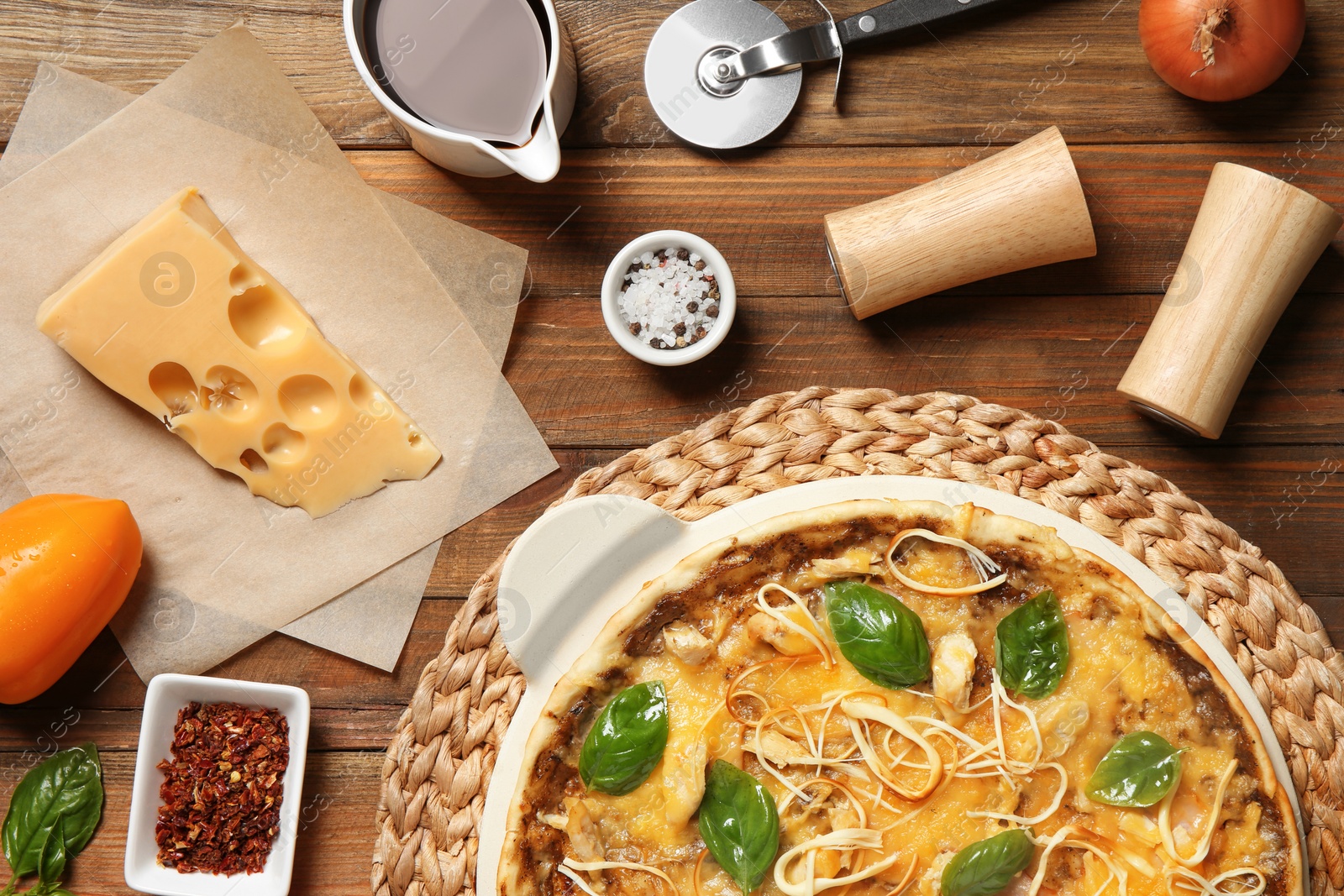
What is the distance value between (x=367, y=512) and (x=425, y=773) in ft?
1.41

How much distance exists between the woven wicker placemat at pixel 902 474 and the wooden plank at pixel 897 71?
0.49 metres

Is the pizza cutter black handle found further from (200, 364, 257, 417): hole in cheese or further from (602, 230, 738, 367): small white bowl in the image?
(200, 364, 257, 417): hole in cheese

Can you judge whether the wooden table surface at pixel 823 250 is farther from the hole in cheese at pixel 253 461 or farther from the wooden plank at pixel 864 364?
the hole in cheese at pixel 253 461

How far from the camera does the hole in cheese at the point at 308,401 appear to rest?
4.76 feet

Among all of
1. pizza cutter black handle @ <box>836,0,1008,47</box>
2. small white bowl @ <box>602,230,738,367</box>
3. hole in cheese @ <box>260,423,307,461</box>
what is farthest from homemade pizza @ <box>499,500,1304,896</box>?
→ pizza cutter black handle @ <box>836,0,1008,47</box>

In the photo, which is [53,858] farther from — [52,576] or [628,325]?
[628,325]

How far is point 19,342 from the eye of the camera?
4.67 ft

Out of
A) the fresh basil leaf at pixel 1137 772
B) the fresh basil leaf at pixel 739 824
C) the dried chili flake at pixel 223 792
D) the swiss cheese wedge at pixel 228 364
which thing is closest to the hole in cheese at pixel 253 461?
the swiss cheese wedge at pixel 228 364

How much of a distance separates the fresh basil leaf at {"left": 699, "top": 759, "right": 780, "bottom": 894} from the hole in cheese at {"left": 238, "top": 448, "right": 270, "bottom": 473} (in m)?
0.92

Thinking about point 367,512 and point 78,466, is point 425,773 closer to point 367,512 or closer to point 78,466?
point 367,512

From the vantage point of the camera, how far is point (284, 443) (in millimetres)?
1484

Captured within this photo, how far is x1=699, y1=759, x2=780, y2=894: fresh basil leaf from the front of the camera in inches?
41.0

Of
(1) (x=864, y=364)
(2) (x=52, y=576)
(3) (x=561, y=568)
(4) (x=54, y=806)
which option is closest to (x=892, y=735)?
(3) (x=561, y=568)

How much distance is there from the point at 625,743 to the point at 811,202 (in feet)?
2.99
